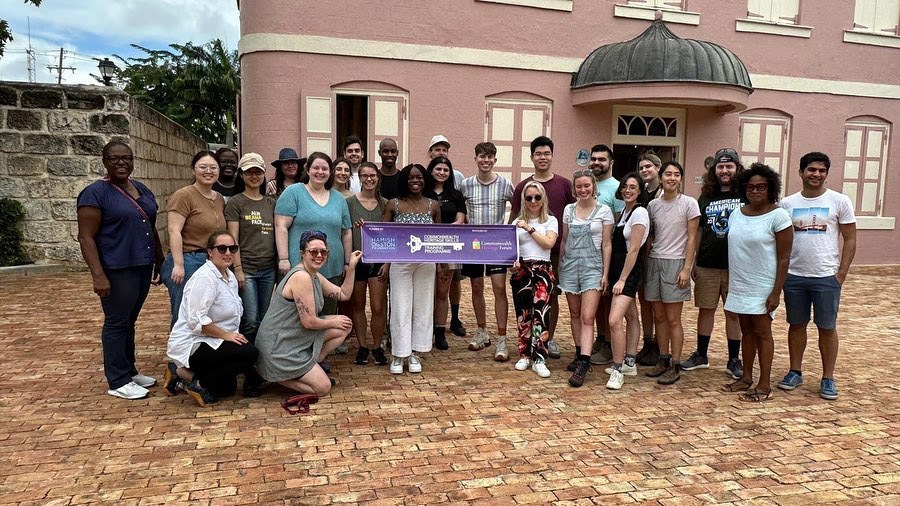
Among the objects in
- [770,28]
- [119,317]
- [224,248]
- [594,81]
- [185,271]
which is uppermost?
[770,28]

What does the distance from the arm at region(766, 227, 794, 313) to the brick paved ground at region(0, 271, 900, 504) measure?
85 centimetres

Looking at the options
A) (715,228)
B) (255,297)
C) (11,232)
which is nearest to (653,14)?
(715,228)

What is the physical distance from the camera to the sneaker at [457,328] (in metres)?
6.99

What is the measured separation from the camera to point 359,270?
227 inches

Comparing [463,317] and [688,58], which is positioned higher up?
[688,58]

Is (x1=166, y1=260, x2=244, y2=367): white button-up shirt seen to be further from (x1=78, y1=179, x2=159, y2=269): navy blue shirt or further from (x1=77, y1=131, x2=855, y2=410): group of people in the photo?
(x1=78, y1=179, x2=159, y2=269): navy blue shirt

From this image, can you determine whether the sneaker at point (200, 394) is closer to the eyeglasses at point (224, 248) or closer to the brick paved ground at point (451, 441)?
the brick paved ground at point (451, 441)

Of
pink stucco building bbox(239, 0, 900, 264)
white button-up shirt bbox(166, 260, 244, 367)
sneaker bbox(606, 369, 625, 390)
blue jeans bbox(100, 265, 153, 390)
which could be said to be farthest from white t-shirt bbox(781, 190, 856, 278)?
pink stucco building bbox(239, 0, 900, 264)

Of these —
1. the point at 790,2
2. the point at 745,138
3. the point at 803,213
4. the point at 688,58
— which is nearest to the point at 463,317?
the point at 803,213

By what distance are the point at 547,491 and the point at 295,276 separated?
235cm

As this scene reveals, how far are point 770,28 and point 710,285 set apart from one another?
Answer: 9.85 metres

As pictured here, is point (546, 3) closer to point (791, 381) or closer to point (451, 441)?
point (791, 381)

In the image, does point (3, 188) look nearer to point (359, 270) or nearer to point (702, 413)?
point (359, 270)

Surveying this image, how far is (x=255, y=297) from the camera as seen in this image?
17.2ft
